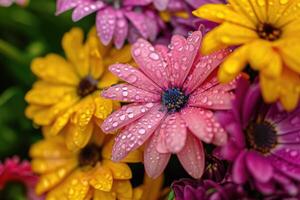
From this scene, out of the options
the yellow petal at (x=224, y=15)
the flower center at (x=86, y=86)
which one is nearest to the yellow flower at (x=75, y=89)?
the flower center at (x=86, y=86)

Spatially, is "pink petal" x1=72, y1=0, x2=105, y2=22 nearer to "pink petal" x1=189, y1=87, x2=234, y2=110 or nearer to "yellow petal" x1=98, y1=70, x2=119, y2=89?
"yellow petal" x1=98, y1=70, x2=119, y2=89

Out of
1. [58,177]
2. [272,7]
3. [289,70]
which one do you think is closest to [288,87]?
[289,70]

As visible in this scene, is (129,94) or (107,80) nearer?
(129,94)

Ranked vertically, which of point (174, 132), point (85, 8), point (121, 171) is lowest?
point (121, 171)

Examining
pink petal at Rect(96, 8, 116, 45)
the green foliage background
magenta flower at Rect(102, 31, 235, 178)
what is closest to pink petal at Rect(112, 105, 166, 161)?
magenta flower at Rect(102, 31, 235, 178)

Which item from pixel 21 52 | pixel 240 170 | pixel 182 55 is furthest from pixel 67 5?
pixel 240 170

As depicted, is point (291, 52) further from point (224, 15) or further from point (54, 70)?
point (54, 70)
